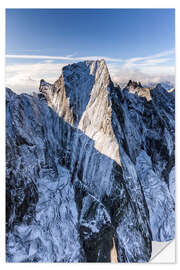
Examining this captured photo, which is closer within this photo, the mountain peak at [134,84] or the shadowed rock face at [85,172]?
the shadowed rock face at [85,172]

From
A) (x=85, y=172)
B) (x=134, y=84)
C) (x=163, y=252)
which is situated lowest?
(x=163, y=252)

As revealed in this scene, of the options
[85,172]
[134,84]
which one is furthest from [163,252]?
[134,84]

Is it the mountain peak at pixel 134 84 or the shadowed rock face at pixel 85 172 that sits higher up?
the mountain peak at pixel 134 84

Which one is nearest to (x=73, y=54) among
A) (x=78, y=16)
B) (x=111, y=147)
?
(x=78, y=16)

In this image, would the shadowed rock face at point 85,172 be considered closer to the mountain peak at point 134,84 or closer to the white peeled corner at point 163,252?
the white peeled corner at point 163,252

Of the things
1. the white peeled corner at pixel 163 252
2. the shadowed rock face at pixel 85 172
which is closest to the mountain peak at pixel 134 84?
the shadowed rock face at pixel 85 172

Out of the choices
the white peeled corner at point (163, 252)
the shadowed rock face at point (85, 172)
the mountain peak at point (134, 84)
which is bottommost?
the white peeled corner at point (163, 252)

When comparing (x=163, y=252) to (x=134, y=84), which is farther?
(x=134, y=84)

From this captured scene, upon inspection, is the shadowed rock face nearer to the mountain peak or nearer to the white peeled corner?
the white peeled corner

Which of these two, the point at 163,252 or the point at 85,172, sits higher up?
the point at 85,172

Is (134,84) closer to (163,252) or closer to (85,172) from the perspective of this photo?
(85,172)
